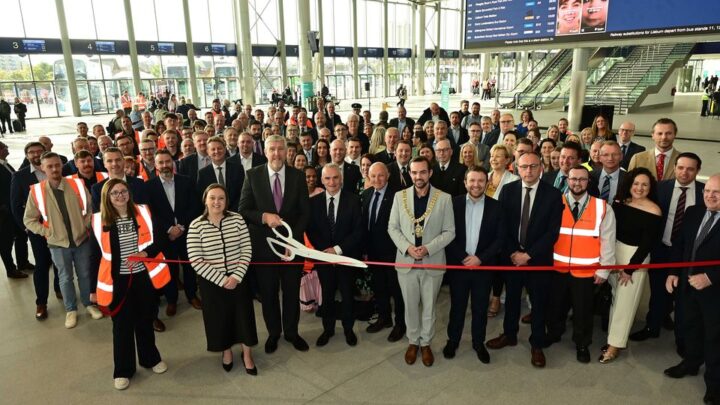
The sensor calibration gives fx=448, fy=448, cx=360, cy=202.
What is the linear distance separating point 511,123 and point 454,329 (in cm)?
426

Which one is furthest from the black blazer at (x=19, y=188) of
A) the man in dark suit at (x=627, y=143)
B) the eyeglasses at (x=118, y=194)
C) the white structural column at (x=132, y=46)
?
the white structural column at (x=132, y=46)

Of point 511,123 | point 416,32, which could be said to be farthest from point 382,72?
point 511,123

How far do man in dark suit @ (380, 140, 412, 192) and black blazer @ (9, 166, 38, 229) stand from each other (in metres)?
3.77

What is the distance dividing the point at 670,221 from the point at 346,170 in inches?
127

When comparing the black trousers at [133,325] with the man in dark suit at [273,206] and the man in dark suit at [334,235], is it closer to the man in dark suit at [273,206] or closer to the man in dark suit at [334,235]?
the man in dark suit at [273,206]

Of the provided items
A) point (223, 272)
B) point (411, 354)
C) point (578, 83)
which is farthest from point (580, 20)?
point (223, 272)

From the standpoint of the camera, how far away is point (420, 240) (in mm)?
3604

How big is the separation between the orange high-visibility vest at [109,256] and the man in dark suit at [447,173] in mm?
2958

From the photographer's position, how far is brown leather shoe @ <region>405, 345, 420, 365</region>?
12.4 ft

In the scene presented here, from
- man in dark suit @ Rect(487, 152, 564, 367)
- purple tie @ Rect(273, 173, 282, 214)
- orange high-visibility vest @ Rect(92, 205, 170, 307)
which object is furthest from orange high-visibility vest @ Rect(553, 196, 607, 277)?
orange high-visibility vest @ Rect(92, 205, 170, 307)

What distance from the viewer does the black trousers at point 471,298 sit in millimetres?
3635

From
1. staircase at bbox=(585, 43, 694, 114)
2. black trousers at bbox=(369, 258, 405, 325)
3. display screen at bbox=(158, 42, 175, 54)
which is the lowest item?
black trousers at bbox=(369, 258, 405, 325)

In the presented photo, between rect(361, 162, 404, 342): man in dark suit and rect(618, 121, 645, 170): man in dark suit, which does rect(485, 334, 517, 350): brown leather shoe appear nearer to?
rect(361, 162, 404, 342): man in dark suit

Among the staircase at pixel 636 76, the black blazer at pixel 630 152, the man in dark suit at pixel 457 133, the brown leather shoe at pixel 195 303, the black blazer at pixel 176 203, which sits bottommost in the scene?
the brown leather shoe at pixel 195 303
